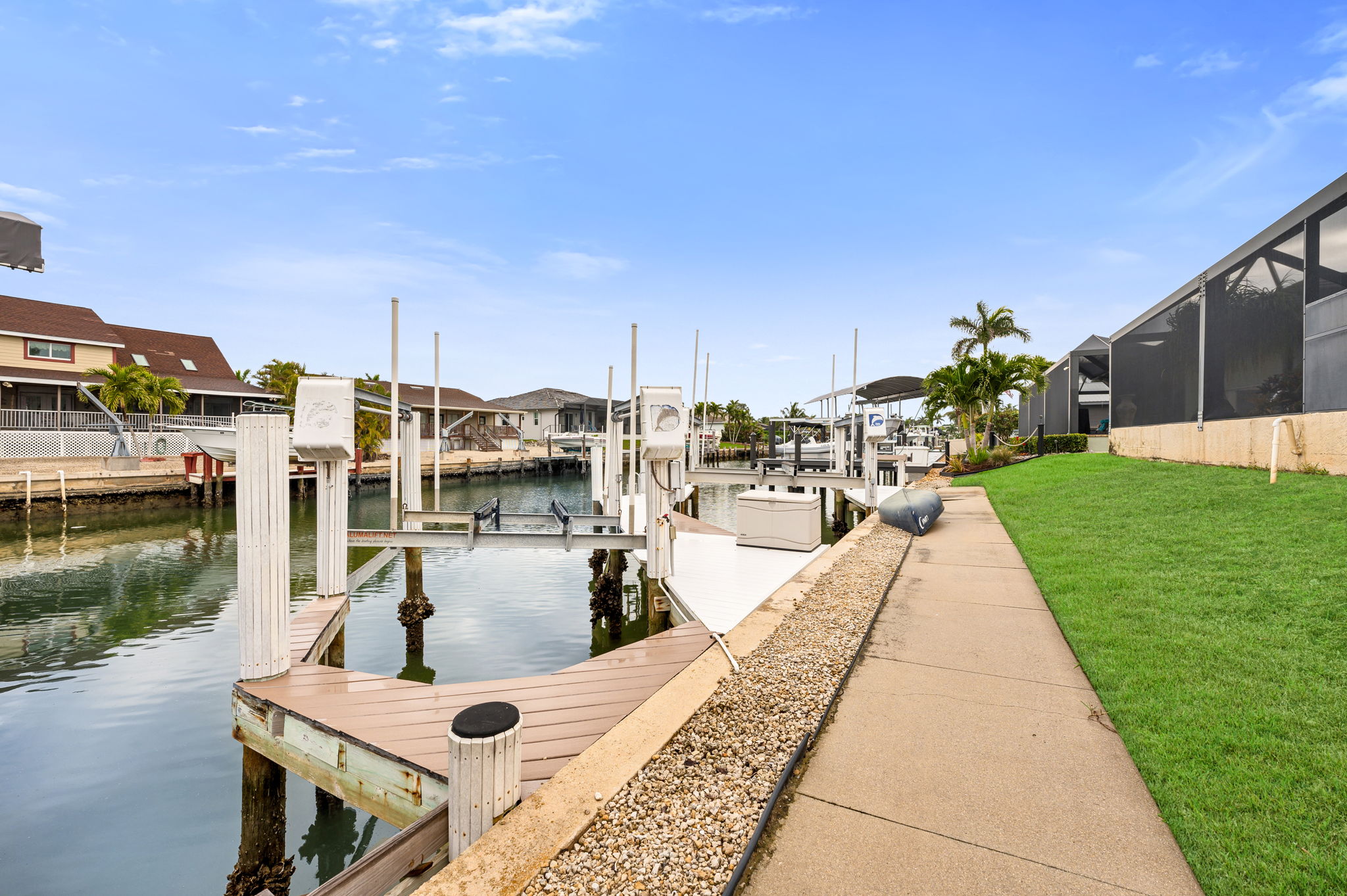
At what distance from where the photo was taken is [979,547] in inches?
356

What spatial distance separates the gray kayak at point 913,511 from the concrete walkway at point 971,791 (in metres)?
5.75

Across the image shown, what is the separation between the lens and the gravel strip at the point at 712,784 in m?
2.18

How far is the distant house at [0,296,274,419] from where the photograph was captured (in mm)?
25109

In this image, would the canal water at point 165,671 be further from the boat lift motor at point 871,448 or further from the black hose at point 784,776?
the boat lift motor at point 871,448

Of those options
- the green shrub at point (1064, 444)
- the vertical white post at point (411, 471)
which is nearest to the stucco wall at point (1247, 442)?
the green shrub at point (1064, 444)

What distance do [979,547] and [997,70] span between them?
11227 mm

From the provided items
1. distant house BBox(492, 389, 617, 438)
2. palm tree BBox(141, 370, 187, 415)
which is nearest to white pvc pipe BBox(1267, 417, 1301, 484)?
palm tree BBox(141, 370, 187, 415)

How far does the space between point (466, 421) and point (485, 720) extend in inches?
1961

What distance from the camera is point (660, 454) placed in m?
5.86

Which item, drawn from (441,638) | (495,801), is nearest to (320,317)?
(441,638)

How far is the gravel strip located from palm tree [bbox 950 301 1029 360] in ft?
103

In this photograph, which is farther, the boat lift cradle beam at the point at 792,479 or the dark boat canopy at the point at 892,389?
the dark boat canopy at the point at 892,389

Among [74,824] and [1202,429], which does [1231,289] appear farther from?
[74,824]

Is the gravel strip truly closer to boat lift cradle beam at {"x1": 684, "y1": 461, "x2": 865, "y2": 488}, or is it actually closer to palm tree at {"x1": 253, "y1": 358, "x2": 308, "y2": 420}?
boat lift cradle beam at {"x1": 684, "y1": 461, "x2": 865, "y2": 488}
